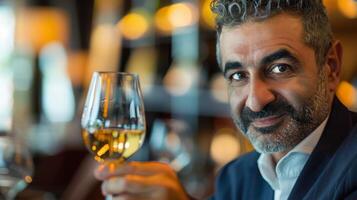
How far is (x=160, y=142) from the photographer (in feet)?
6.84

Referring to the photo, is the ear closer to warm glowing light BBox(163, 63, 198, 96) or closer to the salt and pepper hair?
the salt and pepper hair

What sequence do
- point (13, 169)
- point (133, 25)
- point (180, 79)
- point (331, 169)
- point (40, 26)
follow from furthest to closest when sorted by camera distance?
1. point (40, 26)
2. point (133, 25)
3. point (180, 79)
4. point (13, 169)
5. point (331, 169)

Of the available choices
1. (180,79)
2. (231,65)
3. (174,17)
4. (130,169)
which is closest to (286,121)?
(231,65)

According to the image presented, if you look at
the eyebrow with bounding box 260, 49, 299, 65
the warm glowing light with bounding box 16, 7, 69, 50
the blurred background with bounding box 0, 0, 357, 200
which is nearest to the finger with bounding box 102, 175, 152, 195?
the eyebrow with bounding box 260, 49, 299, 65

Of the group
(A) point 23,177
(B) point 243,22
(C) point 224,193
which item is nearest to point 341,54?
(B) point 243,22

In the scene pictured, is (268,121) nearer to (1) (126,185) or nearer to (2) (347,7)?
(1) (126,185)

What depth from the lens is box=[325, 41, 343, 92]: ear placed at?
1.31 metres

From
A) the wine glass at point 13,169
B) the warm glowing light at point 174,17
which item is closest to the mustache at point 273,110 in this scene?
the wine glass at point 13,169

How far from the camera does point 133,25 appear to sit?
4.18m

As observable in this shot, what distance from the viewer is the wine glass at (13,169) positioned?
57.3 inches

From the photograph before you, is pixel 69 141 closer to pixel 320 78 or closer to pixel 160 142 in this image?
pixel 160 142

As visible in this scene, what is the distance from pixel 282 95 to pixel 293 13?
142 mm

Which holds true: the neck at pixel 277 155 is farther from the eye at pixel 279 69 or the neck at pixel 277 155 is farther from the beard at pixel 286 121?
the eye at pixel 279 69

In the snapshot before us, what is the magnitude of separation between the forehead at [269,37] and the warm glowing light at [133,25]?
2812 mm
